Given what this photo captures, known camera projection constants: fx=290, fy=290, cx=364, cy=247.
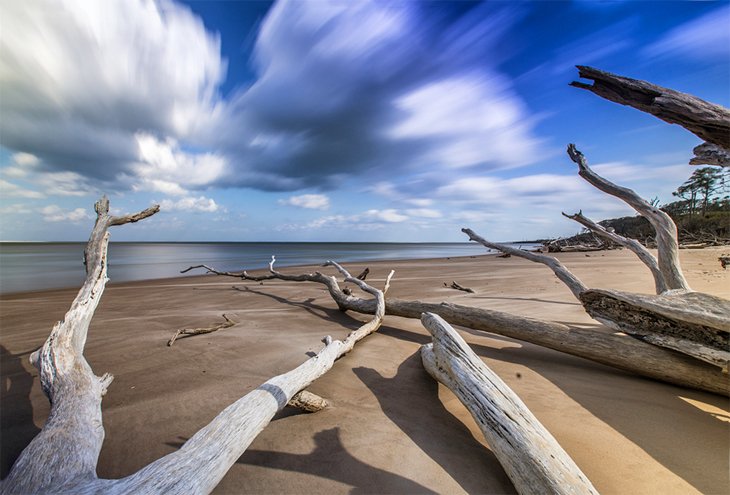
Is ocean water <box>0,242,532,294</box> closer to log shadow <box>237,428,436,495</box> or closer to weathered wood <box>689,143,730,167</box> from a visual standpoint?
log shadow <box>237,428,436,495</box>

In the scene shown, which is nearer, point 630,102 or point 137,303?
point 630,102

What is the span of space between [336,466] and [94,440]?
5.07 ft

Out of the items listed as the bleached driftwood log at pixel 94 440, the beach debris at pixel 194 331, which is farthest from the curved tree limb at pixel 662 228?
the beach debris at pixel 194 331

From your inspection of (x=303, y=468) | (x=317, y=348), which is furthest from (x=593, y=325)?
(x=303, y=468)

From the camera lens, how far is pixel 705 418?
7.80ft

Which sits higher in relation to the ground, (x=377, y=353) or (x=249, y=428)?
(x=249, y=428)

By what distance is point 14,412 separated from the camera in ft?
8.88

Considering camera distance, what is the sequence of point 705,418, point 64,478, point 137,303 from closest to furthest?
1. point 64,478
2. point 705,418
3. point 137,303

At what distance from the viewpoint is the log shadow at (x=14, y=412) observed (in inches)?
87.4

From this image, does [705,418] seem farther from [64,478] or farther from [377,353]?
[64,478]

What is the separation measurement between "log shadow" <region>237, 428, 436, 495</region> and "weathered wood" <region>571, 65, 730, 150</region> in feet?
13.1

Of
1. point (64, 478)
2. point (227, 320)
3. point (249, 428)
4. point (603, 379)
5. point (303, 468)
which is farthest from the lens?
point (227, 320)

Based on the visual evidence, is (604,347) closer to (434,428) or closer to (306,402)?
(434,428)

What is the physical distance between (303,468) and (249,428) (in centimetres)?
49
